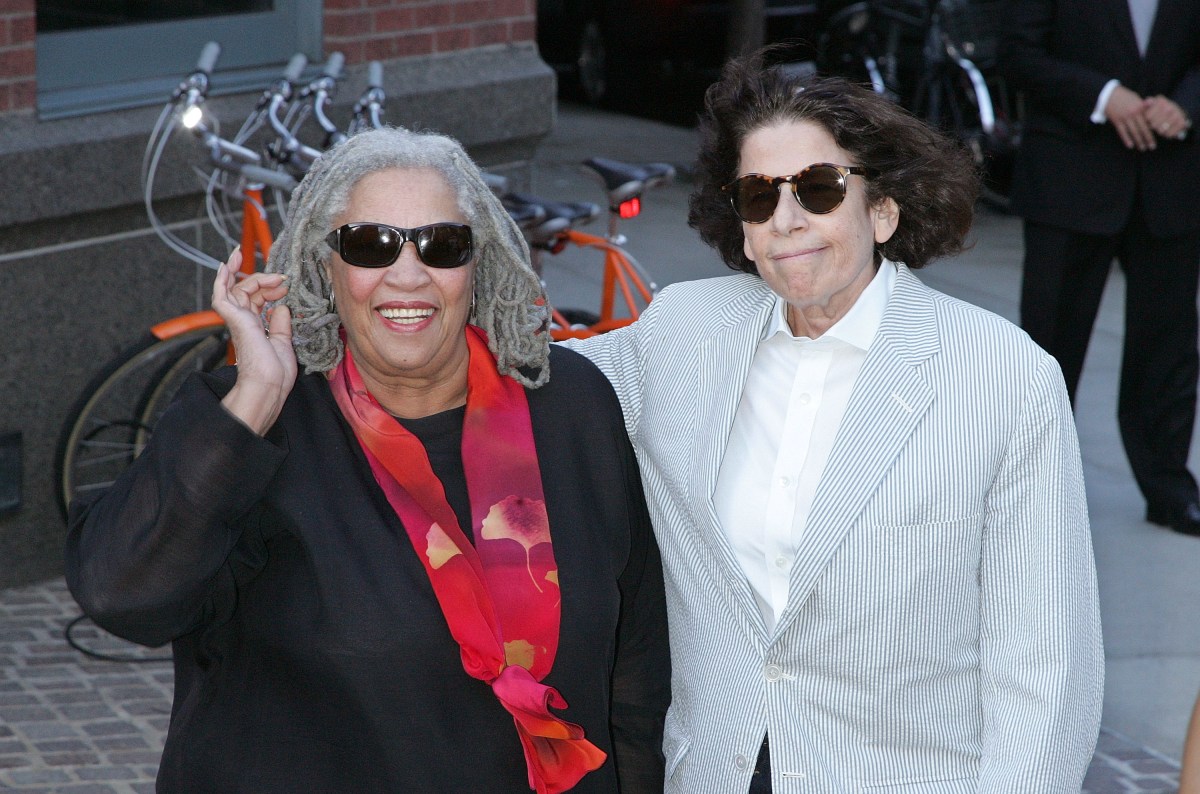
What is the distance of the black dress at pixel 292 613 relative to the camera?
232 cm

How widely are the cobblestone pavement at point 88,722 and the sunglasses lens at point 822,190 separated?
267cm

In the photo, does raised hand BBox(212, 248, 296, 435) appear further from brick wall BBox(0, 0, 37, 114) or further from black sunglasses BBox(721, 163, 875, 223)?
brick wall BBox(0, 0, 37, 114)

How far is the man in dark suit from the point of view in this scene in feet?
19.2

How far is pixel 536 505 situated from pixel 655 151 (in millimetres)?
11495

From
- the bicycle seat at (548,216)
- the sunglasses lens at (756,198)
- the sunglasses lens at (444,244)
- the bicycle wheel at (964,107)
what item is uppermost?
the sunglasses lens at (756,198)

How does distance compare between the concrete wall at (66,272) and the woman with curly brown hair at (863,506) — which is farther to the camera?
the concrete wall at (66,272)

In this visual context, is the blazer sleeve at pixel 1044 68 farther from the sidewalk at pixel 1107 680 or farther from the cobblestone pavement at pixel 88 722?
the cobblestone pavement at pixel 88 722

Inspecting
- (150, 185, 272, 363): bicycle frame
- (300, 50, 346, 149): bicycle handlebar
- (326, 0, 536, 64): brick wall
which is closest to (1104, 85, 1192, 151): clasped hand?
(326, 0, 536, 64): brick wall

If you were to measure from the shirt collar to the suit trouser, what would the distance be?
365 cm

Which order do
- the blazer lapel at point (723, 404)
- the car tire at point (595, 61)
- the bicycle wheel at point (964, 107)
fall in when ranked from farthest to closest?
the car tire at point (595, 61)
the bicycle wheel at point (964, 107)
the blazer lapel at point (723, 404)

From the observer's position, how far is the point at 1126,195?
5.98 metres

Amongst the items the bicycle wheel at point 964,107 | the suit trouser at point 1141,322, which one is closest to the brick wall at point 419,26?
the suit trouser at point 1141,322

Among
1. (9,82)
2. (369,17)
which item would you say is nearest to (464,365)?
(9,82)

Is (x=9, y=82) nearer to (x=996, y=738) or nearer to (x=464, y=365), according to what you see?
(x=464, y=365)
